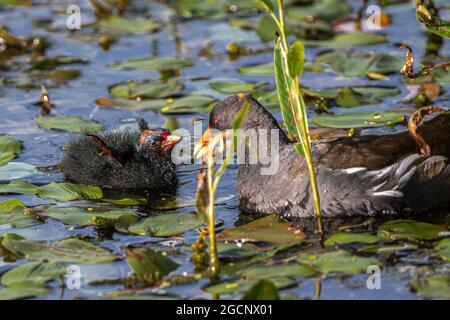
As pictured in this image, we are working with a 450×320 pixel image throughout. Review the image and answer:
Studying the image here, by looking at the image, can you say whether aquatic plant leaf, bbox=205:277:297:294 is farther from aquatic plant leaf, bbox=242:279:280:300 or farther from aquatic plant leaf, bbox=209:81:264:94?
aquatic plant leaf, bbox=209:81:264:94

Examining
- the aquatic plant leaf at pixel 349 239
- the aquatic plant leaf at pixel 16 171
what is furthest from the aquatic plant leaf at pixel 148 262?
the aquatic plant leaf at pixel 16 171

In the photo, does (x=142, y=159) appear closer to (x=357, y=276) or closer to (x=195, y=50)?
(x=357, y=276)

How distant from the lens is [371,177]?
19.0ft

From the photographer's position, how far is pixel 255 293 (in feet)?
14.7

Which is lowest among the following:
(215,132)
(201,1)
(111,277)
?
(111,277)

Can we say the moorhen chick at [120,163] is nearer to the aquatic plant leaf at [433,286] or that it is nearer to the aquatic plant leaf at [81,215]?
the aquatic plant leaf at [81,215]

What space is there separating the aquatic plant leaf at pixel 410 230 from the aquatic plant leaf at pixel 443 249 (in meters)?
0.14

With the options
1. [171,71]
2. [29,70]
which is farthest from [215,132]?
[29,70]

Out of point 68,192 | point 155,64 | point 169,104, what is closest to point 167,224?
point 68,192

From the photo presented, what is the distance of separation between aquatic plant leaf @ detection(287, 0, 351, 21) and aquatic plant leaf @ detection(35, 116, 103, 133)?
10.1ft

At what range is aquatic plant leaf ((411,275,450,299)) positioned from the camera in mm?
4703

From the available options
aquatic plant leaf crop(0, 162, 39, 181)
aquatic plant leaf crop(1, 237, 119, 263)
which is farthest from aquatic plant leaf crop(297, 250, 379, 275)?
aquatic plant leaf crop(0, 162, 39, 181)

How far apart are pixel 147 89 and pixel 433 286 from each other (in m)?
4.04

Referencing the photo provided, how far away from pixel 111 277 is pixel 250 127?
68.8 inches
